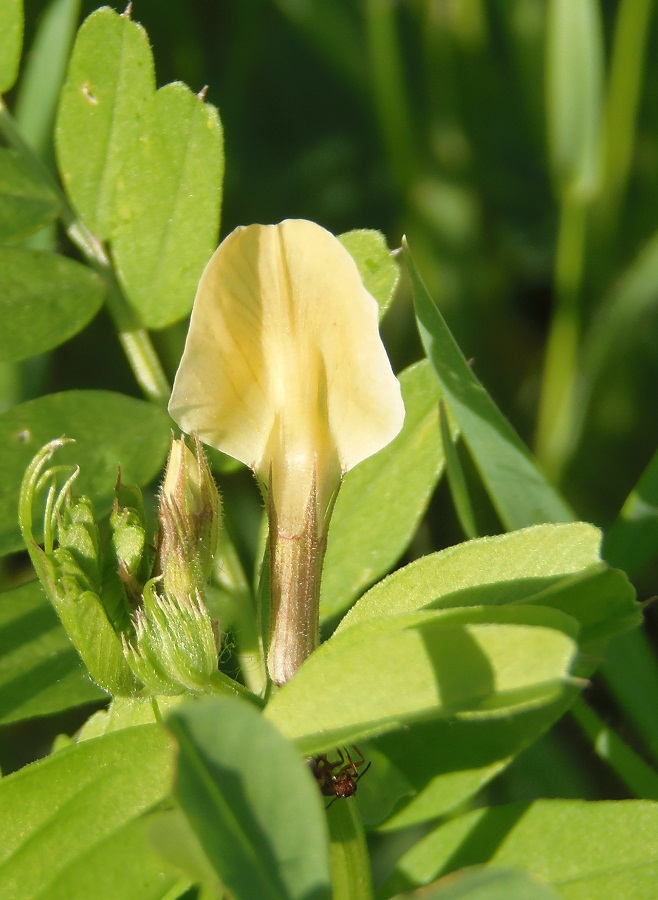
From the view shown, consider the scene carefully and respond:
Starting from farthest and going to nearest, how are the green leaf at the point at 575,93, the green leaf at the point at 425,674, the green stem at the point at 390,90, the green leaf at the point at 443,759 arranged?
the green stem at the point at 390,90 < the green leaf at the point at 575,93 < the green leaf at the point at 443,759 < the green leaf at the point at 425,674

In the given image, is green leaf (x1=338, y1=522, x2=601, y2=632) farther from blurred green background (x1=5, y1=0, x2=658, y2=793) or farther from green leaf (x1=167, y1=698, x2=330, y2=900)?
blurred green background (x1=5, y1=0, x2=658, y2=793)

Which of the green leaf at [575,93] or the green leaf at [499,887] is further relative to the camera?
the green leaf at [575,93]

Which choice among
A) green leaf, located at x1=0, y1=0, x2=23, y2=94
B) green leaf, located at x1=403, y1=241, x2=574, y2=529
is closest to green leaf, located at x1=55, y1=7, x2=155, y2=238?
green leaf, located at x1=0, y1=0, x2=23, y2=94

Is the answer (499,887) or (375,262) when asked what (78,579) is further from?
(375,262)

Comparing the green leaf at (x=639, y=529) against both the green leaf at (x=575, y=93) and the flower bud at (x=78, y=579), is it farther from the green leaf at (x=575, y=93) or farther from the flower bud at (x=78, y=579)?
the green leaf at (x=575, y=93)

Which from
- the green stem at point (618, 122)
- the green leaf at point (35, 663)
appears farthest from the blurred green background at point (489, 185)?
the green leaf at point (35, 663)

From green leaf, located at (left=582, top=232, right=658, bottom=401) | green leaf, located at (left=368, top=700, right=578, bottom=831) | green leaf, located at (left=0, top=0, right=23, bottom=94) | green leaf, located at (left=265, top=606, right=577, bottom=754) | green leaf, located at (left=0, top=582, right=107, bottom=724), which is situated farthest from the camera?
green leaf, located at (left=582, top=232, right=658, bottom=401)
